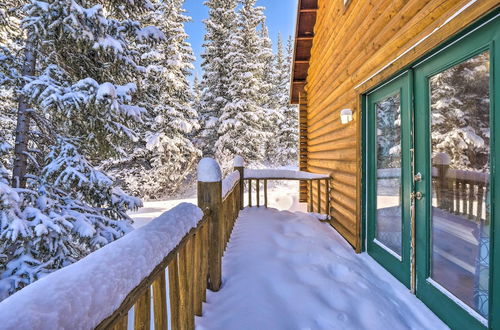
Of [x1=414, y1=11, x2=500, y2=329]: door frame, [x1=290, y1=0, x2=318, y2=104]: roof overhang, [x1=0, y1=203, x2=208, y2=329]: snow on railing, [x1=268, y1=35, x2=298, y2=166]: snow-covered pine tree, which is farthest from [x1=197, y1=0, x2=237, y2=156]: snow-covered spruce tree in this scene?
[x1=0, y1=203, x2=208, y2=329]: snow on railing

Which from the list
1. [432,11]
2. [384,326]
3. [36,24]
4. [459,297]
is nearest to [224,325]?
[384,326]

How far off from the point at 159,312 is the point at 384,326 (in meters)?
1.74

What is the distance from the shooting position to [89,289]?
666 mm

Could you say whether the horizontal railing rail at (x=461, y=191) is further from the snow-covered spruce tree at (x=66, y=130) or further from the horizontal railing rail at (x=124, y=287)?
the snow-covered spruce tree at (x=66, y=130)

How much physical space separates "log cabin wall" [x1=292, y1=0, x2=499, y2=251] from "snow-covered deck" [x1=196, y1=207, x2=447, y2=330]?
2.54 feet

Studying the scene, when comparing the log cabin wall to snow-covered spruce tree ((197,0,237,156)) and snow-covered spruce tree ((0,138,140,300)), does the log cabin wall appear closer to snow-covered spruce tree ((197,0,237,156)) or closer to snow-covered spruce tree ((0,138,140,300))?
snow-covered spruce tree ((0,138,140,300))

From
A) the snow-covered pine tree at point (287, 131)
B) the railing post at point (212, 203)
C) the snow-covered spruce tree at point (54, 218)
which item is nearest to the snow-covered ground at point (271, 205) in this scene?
the snow-covered spruce tree at point (54, 218)

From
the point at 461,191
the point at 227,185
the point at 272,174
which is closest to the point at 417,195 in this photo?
the point at 461,191

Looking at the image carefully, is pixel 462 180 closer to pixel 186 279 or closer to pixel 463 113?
pixel 463 113

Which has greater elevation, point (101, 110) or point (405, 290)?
point (101, 110)

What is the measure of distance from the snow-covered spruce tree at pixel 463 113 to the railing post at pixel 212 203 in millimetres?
1884

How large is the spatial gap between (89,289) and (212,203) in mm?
1696

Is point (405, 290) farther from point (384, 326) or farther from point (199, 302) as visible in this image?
point (199, 302)

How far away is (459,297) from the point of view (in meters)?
1.97
